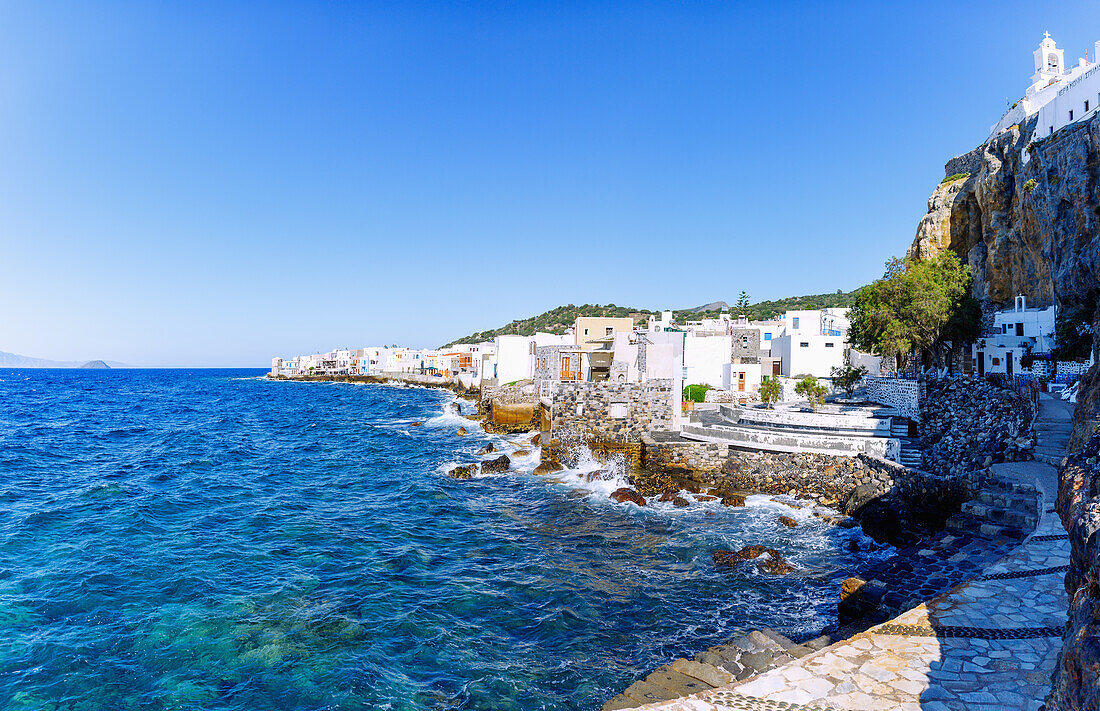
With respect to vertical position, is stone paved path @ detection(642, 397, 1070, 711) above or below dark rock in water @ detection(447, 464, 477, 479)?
above

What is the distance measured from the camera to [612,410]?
1034 inches

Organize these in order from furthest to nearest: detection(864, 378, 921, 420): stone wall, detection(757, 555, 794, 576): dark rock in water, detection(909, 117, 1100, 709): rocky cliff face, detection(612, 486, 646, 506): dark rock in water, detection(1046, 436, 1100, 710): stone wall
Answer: detection(864, 378, 921, 420): stone wall, detection(612, 486, 646, 506): dark rock in water, detection(757, 555, 794, 576): dark rock in water, detection(909, 117, 1100, 709): rocky cliff face, detection(1046, 436, 1100, 710): stone wall

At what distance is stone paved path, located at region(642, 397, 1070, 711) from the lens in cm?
561

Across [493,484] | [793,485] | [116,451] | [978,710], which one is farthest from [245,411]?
[978,710]

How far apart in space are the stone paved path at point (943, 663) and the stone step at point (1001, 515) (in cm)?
379

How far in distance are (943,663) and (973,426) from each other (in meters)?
18.5

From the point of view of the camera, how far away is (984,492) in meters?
12.9

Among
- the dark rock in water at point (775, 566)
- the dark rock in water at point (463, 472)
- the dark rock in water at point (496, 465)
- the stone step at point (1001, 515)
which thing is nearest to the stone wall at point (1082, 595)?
the dark rock in water at point (775, 566)

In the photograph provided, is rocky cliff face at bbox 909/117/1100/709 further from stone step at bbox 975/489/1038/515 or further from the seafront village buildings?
the seafront village buildings

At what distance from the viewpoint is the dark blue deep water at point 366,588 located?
891 centimetres

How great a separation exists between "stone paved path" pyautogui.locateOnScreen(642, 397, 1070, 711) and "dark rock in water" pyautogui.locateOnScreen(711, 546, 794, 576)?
16.0 ft

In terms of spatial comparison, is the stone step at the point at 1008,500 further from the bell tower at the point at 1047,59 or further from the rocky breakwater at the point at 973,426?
the bell tower at the point at 1047,59

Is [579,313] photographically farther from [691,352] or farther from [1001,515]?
[1001,515]

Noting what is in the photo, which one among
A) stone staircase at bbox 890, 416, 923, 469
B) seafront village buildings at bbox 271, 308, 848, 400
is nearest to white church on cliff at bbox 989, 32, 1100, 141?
seafront village buildings at bbox 271, 308, 848, 400
